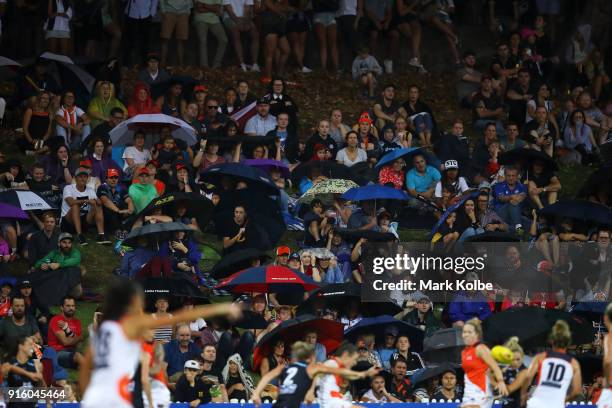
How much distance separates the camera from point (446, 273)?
23.5 m

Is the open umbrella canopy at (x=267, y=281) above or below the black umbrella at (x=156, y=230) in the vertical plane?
below

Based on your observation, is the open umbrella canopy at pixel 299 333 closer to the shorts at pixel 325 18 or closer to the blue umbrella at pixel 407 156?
the blue umbrella at pixel 407 156

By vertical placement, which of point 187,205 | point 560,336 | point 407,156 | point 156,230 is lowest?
point 560,336

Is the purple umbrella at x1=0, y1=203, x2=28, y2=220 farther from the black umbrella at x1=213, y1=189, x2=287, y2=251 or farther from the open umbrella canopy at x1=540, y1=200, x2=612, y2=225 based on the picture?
the open umbrella canopy at x1=540, y1=200, x2=612, y2=225

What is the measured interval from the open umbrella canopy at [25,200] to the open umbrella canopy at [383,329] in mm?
5287

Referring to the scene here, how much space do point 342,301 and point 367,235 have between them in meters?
1.69

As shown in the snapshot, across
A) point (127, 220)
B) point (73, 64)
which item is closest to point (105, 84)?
point (73, 64)

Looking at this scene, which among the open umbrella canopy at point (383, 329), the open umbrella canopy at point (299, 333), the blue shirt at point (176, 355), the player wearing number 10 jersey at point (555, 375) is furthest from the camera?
the open umbrella canopy at point (383, 329)

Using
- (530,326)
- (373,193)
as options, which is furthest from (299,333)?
(373,193)

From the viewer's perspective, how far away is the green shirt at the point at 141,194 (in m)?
24.7

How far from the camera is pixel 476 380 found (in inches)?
694

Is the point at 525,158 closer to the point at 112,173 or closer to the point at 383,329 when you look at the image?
the point at 383,329

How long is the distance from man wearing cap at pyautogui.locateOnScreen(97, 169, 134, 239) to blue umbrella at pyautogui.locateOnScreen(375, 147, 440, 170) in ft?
13.3

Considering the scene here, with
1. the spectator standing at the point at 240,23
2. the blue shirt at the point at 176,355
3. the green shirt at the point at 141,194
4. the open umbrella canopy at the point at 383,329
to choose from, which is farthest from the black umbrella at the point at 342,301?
the spectator standing at the point at 240,23
